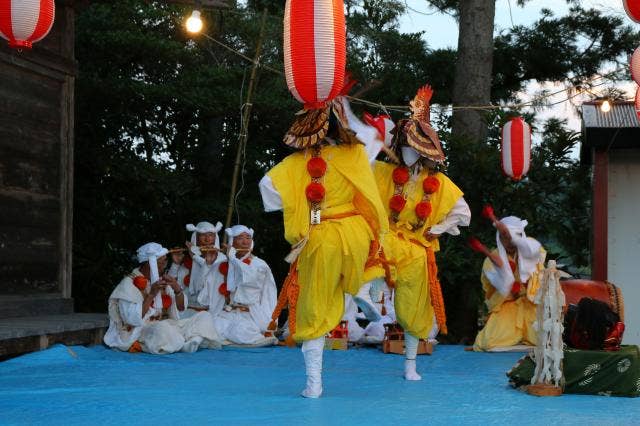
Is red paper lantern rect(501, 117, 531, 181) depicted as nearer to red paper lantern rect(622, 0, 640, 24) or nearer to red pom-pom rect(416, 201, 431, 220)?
red pom-pom rect(416, 201, 431, 220)

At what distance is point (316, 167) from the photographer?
572 cm

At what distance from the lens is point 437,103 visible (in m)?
14.2

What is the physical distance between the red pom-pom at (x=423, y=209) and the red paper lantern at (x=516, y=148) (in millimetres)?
3584

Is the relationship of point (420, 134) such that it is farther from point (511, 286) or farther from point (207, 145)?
point (207, 145)

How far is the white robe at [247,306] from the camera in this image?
9398mm

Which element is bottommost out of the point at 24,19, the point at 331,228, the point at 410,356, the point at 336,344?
the point at 336,344

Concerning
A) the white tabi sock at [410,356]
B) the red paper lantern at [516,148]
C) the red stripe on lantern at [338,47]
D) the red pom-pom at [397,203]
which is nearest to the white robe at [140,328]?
the white tabi sock at [410,356]

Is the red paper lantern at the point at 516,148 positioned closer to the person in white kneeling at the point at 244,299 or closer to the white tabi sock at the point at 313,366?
the person in white kneeling at the point at 244,299

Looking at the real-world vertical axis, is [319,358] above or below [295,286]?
below

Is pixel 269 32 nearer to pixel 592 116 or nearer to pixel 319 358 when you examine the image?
pixel 592 116

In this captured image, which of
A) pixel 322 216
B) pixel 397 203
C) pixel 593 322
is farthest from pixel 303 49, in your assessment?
pixel 593 322

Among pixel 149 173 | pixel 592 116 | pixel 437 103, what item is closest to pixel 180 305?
pixel 149 173

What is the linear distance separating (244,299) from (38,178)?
7.94ft

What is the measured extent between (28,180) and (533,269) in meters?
4.99
